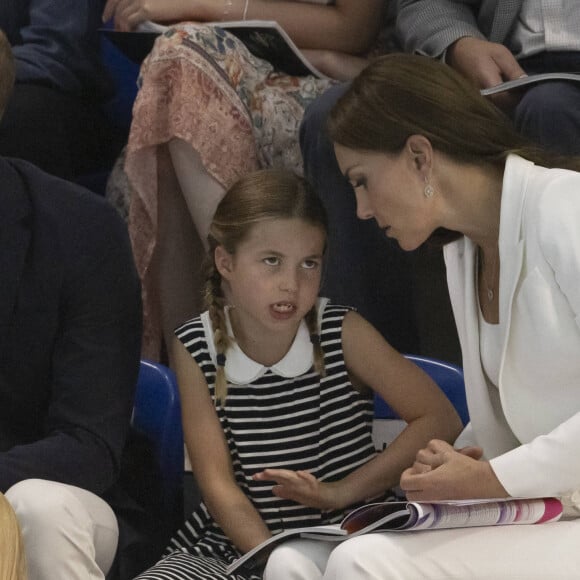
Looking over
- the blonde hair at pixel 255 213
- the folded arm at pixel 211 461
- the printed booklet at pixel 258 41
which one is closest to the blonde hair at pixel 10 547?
the folded arm at pixel 211 461

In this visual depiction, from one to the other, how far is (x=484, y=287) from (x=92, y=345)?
613 millimetres

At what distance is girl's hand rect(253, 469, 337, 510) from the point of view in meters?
1.96

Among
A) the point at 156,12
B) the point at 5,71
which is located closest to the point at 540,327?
the point at 5,71

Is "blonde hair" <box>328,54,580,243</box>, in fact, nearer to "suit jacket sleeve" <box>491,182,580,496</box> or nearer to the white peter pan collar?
"suit jacket sleeve" <box>491,182,580,496</box>

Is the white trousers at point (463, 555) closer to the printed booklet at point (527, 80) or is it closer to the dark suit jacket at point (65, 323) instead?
the dark suit jacket at point (65, 323)

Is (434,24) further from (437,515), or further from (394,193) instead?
(437,515)

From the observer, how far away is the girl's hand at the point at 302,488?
1964mm

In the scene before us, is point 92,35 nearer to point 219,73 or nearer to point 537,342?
point 219,73

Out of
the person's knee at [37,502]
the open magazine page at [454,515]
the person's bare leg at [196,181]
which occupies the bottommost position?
the person's knee at [37,502]

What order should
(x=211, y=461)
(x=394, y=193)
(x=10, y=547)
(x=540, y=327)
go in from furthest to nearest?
(x=211, y=461) < (x=394, y=193) < (x=540, y=327) < (x=10, y=547)

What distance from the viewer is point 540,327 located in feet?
5.64

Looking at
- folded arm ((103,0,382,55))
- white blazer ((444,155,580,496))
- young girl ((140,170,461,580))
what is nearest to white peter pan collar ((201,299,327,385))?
young girl ((140,170,461,580))

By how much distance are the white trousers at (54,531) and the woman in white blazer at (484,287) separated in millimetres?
261

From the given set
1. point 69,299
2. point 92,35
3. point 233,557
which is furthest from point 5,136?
point 233,557
